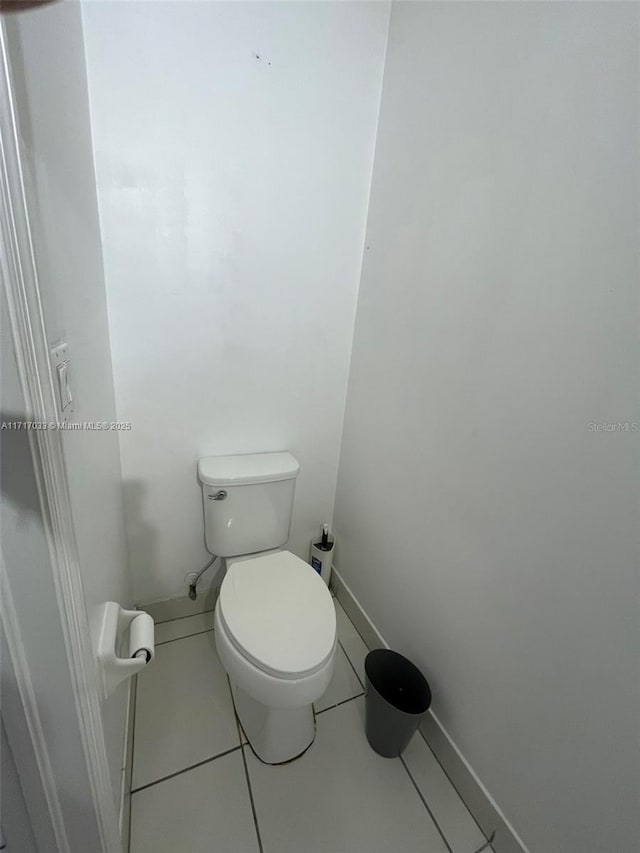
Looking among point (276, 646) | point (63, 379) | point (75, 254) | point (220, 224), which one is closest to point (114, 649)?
point (276, 646)

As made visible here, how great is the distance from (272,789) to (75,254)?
146cm

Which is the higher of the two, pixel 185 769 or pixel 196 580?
pixel 196 580

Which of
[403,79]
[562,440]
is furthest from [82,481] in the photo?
[403,79]

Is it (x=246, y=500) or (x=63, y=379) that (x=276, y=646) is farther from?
(x=63, y=379)

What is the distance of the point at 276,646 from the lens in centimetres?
93

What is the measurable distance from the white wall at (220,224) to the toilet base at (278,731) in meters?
0.60

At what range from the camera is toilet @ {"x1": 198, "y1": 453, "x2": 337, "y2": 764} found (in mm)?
905

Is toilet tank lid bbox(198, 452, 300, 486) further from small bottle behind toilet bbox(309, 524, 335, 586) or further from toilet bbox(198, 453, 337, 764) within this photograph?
small bottle behind toilet bbox(309, 524, 335, 586)

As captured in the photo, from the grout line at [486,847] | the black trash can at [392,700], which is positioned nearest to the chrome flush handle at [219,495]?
the black trash can at [392,700]

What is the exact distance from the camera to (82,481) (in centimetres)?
63

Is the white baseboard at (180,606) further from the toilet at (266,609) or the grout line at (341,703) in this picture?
the grout line at (341,703)

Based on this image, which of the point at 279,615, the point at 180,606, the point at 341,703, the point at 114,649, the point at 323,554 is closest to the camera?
the point at 114,649

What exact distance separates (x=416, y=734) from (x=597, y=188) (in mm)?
1556

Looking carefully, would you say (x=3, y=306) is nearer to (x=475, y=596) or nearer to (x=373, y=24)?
(x=475, y=596)
